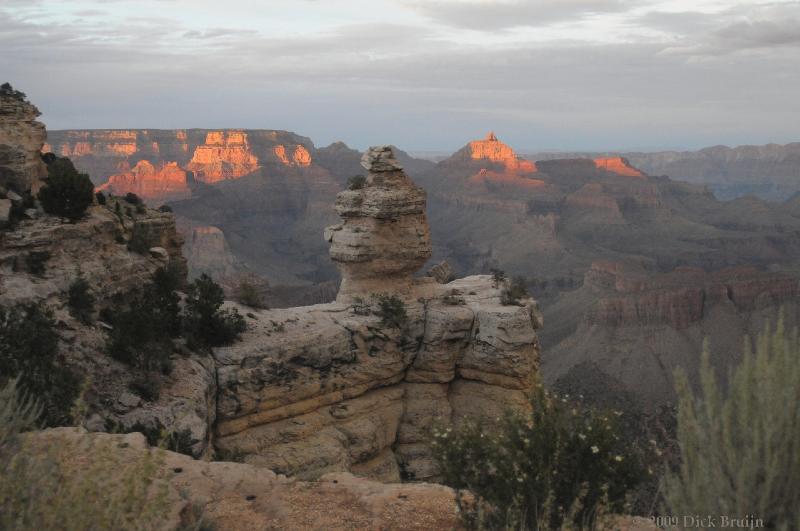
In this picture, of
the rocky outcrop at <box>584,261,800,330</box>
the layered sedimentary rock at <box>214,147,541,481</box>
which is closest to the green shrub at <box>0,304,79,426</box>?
the layered sedimentary rock at <box>214,147,541,481</box>

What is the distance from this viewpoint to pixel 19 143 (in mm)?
20500

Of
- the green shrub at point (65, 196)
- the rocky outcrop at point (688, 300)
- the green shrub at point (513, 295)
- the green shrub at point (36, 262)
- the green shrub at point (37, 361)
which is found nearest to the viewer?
the green shrub at point (37, 361)

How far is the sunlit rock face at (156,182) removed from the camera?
433ft

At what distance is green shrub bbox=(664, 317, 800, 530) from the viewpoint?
5.59 m

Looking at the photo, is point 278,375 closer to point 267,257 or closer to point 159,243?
point 159,243

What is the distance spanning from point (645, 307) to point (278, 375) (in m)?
57.4

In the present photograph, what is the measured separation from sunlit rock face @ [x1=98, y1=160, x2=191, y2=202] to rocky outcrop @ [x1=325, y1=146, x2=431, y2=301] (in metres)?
115

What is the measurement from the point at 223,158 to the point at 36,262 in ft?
490

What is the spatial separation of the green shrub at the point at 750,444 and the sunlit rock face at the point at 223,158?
158 meters

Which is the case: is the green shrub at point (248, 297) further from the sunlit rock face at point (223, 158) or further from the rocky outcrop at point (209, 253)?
the sunlit rock face at point (223, 158)

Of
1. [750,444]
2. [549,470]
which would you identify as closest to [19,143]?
[549,470]

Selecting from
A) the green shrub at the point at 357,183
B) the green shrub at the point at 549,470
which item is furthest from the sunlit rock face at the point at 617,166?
the green shrub at the point at 549,470

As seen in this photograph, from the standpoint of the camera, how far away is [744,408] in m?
5.79

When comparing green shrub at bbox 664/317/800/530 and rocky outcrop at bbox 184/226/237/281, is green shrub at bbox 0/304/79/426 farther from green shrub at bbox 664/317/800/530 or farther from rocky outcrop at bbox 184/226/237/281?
rocky outcrop at bbox 184/226/237/281
